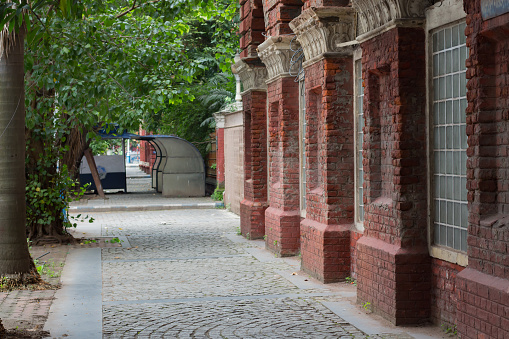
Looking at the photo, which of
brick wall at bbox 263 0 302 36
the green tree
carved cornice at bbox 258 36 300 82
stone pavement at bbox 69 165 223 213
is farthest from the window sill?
stone pavement at bbox 69 165 223 213

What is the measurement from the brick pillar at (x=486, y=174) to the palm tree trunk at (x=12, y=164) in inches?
239

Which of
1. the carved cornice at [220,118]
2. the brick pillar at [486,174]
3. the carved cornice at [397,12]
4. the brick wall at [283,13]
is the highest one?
the brick wall at [283,13]

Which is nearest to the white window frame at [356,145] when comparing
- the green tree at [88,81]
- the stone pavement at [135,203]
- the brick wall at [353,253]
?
the brick wall at [353,253]

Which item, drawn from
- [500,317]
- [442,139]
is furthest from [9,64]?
[500,317]

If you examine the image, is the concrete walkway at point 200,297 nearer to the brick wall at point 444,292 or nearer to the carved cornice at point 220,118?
the brick wall at point 444,292

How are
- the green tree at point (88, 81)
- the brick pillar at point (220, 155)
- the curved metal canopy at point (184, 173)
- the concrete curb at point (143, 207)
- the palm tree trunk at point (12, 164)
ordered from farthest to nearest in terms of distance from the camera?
1. the curved metal canopy at point (184, 173)
2. the brick pillar at point (220, 155)
3. the concrete curb at point (143, 207)
4. the green tree at point (88, 81)
5. the palm tree trunk at point (12, 164)

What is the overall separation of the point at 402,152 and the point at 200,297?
11.0ft

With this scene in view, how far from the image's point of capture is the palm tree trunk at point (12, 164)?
9633 millimetres

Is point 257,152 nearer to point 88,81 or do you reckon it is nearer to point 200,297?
point 88,81

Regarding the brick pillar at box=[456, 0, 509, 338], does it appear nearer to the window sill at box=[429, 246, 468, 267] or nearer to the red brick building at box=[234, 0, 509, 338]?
the red brick building at box=[234, 0, 509, 338]

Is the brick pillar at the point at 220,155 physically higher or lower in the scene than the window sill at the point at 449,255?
higher

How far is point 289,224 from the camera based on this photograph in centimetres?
1288

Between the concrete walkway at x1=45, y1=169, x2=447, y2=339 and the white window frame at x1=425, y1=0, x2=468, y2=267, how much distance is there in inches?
31.9

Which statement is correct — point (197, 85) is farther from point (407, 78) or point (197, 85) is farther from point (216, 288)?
point (407, 78)
